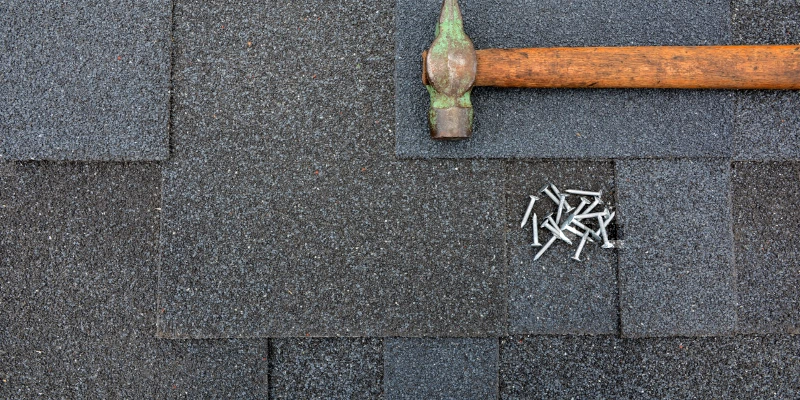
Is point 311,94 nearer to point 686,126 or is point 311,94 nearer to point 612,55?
point 612,55

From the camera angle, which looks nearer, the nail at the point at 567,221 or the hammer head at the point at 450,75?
the hammer head at the point at 450,75

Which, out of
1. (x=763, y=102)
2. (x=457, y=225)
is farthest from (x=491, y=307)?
(x=763, y=102)

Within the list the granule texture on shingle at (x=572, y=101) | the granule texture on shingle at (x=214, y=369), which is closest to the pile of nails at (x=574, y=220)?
the granule texture on shingle at (x=572, y=101)

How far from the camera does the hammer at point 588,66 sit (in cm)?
122

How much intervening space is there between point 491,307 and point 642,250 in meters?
0.48

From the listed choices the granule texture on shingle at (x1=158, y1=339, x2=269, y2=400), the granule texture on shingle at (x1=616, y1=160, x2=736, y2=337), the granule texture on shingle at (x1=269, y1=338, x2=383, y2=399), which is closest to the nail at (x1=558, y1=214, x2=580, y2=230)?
the granule texture on shingle at (x1=616, y1=160, x2=736, y2=337)

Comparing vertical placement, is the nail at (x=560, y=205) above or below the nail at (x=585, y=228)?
above

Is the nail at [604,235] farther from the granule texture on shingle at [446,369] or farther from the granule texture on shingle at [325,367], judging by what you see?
the granule texture on shingle at [325,367]

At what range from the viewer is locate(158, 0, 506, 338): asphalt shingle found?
53.7 inches

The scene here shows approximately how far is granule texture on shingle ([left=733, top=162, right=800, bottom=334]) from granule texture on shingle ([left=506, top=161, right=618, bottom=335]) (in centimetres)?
39

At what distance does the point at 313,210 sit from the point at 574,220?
0.76 m

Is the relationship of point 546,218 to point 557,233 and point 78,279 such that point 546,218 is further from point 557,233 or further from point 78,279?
point 78,279

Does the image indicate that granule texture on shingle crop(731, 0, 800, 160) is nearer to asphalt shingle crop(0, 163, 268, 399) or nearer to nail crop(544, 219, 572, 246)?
nail crop(544, 219, 572, 246)

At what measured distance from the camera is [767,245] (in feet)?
4.54
